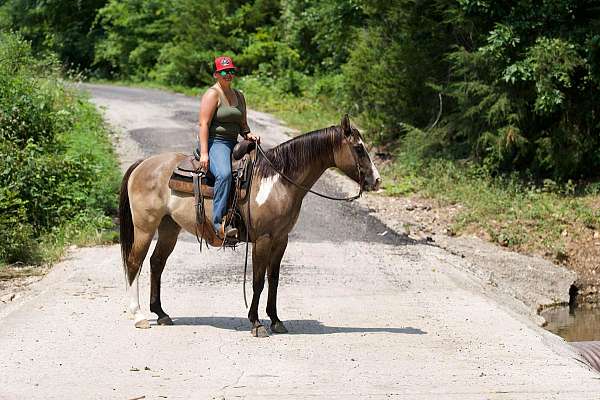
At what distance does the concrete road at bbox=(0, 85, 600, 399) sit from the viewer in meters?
7.74

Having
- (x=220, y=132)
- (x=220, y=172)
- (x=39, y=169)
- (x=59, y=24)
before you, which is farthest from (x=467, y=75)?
(x=59, y=24)

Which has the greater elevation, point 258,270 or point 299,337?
point 258,270

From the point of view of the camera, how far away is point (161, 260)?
414 inches

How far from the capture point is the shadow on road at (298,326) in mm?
9953

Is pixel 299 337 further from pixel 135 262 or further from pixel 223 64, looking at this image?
pixel 223 64

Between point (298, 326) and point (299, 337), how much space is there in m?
0.60

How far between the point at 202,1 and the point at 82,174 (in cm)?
1982

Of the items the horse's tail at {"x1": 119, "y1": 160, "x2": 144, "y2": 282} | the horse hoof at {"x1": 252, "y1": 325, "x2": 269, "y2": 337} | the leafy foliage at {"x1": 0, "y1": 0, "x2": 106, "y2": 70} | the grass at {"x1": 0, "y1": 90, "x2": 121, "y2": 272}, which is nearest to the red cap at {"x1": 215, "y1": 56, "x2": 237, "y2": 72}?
the horse's tail at {"x1": 119, "y1": 160, "x2": 144, "y2": 282}

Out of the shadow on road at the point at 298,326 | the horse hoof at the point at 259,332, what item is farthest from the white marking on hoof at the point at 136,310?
the horse hoof at the point at 259,332

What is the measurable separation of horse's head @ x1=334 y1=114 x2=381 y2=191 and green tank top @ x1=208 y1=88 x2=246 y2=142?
1.16m

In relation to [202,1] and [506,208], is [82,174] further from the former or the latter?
[202,1]

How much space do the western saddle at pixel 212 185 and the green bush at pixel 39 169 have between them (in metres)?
5.48

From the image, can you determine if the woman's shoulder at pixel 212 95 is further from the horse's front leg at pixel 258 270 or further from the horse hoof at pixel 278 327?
the horse hoof at pixel 278 327

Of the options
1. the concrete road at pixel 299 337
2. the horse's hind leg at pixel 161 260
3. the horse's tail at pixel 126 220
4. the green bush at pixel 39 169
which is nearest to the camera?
the concrete road at pixel 299 337
